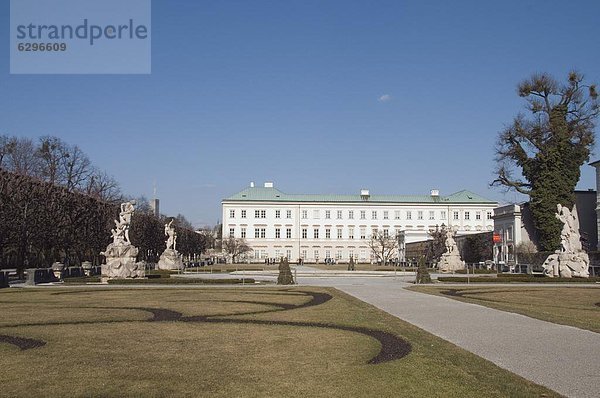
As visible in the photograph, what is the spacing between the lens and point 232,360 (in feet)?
32.1

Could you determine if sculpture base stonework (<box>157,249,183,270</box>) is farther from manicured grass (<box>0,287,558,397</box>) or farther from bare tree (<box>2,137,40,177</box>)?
manicured grass (<box>0,287,558,397</box>)

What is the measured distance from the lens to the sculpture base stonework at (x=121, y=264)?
36156 mm

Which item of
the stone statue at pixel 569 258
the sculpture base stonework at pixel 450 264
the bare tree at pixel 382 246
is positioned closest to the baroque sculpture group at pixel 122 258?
the stone statue at pixel 569 258

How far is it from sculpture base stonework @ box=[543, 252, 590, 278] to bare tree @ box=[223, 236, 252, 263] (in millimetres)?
63857

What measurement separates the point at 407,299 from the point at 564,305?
18.1 feet

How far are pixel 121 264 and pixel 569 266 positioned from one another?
28.9m

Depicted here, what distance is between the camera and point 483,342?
11.9m

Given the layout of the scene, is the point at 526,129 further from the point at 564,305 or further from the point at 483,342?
the point at 483,342

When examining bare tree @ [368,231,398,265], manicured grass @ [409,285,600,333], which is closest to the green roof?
bare tree @ [368,231,398,265]

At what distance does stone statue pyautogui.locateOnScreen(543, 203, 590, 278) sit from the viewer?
38.6 meters

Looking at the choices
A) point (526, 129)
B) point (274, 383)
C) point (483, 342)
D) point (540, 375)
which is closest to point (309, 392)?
point (274, 383)

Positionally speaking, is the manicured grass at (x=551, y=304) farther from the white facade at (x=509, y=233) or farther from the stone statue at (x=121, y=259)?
the white facade at (x=509, y=233)

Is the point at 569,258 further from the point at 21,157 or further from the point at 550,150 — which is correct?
the point at 21,157

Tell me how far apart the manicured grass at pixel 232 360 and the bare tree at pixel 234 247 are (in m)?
80.2
